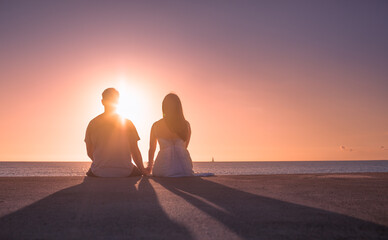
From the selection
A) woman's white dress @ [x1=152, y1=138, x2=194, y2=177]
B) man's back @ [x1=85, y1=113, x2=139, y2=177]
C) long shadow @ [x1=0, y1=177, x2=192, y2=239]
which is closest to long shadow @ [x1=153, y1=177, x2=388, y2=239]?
long shadow @ [x1=0, y1=177, x2=192, y2=239]

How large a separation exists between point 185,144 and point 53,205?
4989 mm

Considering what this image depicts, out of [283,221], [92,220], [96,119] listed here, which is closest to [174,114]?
[96,119]

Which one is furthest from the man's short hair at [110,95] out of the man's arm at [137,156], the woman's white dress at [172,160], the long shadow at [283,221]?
the long shadow at [283,221]

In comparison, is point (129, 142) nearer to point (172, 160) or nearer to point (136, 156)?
point (136, 156)

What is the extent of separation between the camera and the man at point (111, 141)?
24.3 ft

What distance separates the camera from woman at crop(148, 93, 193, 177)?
7.72m

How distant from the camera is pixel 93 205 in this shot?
346 centimetres

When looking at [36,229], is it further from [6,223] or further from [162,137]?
[162,137]

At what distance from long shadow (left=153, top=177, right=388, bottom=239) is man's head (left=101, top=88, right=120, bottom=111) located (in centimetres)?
451

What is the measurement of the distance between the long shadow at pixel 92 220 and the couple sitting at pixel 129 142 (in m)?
3.52

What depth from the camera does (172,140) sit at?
313 inches

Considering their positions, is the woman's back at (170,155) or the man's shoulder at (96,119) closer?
the man's shoulder at (96,119)

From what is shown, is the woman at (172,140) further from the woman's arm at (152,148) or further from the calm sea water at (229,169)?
the calm sea water at (229,169)

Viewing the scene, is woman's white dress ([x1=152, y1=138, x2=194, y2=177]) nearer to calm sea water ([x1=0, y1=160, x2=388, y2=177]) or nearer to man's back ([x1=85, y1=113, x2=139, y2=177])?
man's back ([x1=85, y1=113, x2=139, y2=177])
